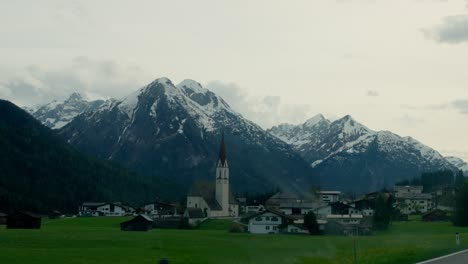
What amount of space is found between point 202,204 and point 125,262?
13854cm

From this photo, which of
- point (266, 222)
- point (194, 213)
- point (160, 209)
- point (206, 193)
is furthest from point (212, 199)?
point (266, 222)

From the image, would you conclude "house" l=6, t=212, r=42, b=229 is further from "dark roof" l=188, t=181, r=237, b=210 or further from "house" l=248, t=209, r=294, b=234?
"dark roof" l=188, t=181, r=237, b=210

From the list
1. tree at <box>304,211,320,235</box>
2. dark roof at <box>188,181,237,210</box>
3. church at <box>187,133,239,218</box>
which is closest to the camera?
tree at <box>304,211,320,235</box>

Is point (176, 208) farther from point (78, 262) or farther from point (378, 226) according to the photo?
point (78, 262)

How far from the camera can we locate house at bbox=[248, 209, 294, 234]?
130 m

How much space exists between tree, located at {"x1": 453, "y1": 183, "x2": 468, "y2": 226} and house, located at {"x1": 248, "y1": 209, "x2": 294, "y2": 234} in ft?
95.6

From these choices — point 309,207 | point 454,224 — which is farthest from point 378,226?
point 309,207

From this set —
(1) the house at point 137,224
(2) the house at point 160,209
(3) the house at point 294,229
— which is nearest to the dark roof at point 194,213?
(2) the house at point 160,209

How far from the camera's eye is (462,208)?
119812mm

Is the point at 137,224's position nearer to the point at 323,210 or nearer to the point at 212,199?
the point at 323,210

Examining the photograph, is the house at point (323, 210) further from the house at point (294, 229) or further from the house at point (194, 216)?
the house at point (294, 229)

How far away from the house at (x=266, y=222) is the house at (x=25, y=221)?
1487 inches

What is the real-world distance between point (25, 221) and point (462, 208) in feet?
242

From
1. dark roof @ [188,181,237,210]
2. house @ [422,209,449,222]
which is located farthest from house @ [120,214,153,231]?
dark roof @ [188,181,237,210]
